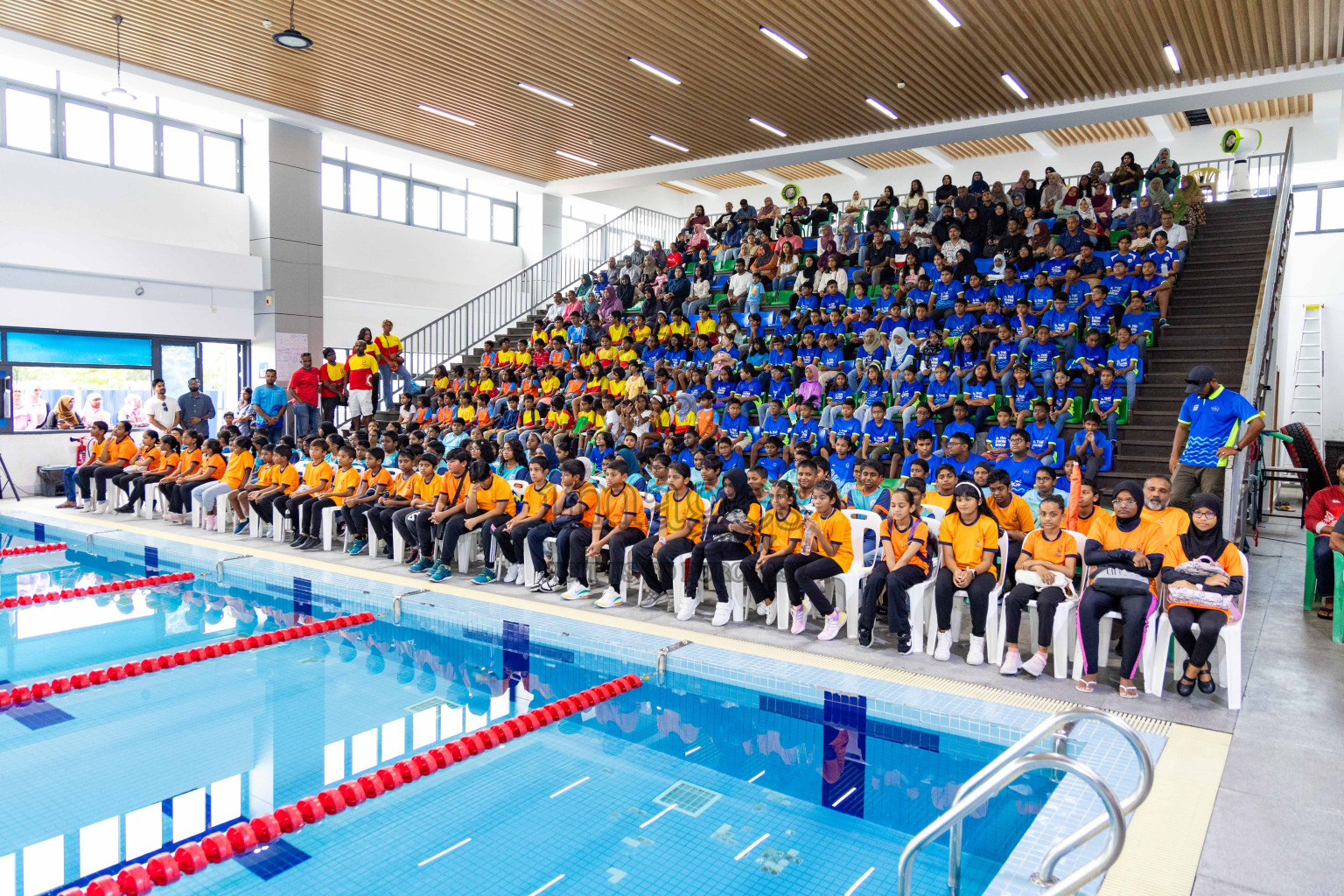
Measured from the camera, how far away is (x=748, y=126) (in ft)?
44.3

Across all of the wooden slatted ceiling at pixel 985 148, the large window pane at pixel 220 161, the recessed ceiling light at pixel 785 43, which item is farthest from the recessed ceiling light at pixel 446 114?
the wooden slatted ceiling at pixel 985 148

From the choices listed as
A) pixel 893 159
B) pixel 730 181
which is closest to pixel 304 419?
Result: pixel 730 181

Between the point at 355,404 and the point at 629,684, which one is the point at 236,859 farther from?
the point at 355,404

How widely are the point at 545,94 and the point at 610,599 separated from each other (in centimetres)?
880

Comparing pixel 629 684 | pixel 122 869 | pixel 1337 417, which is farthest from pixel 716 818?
pixel 1337 417

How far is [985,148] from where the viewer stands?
1769 cm

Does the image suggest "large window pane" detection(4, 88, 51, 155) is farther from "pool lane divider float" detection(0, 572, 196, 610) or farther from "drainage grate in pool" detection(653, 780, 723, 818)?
"drainage grate in pool" detection(653, 780, 723, 818)

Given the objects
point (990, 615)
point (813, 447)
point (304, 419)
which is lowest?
point (990, 615)

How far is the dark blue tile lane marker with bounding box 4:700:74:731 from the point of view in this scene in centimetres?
438

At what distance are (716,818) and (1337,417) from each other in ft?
53.0

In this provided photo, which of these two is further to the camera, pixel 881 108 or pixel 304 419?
pixel 304 419

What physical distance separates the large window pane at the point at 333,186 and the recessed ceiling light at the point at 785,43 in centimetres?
984

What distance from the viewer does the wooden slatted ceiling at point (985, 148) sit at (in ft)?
56.6

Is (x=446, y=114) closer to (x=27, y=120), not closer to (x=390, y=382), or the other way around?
(x=390, y=382)
